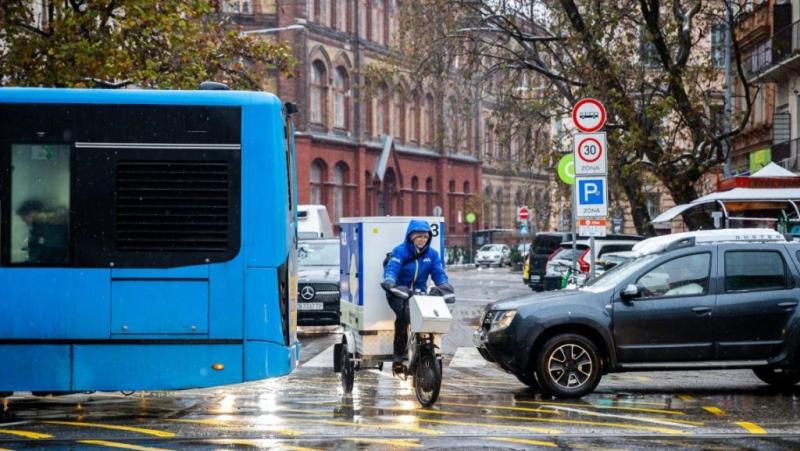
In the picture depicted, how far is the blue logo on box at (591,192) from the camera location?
17.4 m

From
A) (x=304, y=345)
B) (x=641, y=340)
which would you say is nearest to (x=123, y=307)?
(x=641, y=340)

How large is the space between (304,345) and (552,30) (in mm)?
12184

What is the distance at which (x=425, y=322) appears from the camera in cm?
1210

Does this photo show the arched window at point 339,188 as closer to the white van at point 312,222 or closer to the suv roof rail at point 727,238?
the white van at point 312,222

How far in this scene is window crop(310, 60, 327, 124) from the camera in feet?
205

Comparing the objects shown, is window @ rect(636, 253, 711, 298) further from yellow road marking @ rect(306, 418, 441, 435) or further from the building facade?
the building facade

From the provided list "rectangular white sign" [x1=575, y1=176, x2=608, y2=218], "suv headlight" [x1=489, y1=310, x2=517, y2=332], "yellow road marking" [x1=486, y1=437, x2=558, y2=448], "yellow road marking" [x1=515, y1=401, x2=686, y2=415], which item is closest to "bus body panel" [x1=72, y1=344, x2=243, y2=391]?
"yellow road marking" [x1=486, y1=437, x2=558, y2=448]

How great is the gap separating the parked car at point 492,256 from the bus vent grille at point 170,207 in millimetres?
63498

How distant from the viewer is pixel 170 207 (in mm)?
10844

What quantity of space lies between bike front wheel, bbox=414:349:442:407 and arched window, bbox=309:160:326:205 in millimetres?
50416

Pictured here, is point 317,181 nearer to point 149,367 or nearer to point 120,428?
point 120,428

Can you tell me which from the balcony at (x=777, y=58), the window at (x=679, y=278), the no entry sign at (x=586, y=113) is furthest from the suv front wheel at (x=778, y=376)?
the balcony at (x=777, y=58)

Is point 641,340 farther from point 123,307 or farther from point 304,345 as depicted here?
point 304,345

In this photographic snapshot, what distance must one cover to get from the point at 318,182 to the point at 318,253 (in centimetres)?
3913
